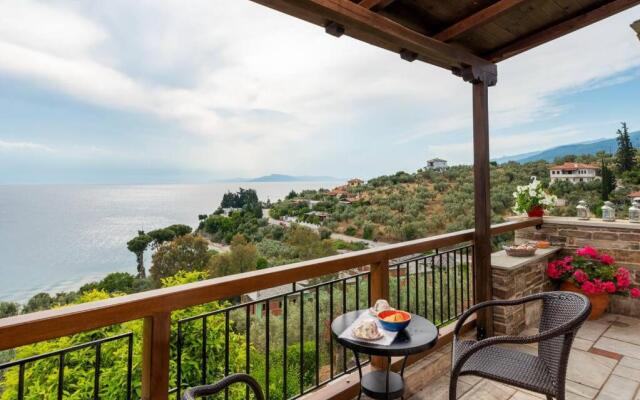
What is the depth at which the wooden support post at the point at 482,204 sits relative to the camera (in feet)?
9.95

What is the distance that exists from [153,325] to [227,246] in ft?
36.2

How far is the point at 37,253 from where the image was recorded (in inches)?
378

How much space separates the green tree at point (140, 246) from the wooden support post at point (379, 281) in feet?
30.7

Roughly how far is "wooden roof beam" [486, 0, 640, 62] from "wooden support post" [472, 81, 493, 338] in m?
0.35

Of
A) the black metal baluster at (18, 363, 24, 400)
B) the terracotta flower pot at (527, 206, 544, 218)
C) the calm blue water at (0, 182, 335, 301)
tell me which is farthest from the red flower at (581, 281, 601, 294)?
the calm blue water at (0, 182, 335, 301)

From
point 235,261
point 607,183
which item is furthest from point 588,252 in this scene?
point 235,261

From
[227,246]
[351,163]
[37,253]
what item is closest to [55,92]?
[37,253]

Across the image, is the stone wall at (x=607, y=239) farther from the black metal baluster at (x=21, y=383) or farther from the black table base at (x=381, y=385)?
the black metal baluster at (x=21, y=383)

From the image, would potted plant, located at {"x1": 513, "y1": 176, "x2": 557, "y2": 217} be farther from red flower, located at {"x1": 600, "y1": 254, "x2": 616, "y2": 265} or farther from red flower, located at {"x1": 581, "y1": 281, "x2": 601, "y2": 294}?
red flower, located at {"x1": 581, "y1": 281, "x2": 601, "y2": 294}

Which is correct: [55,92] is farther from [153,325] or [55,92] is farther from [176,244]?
[153,325]

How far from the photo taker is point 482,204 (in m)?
3.08

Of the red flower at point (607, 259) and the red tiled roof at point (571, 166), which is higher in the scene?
the red tiled roof at point (571, 166)

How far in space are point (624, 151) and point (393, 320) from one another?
5218 mm

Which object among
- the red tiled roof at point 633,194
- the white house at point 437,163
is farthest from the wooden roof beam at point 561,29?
the white house at point 437,163
